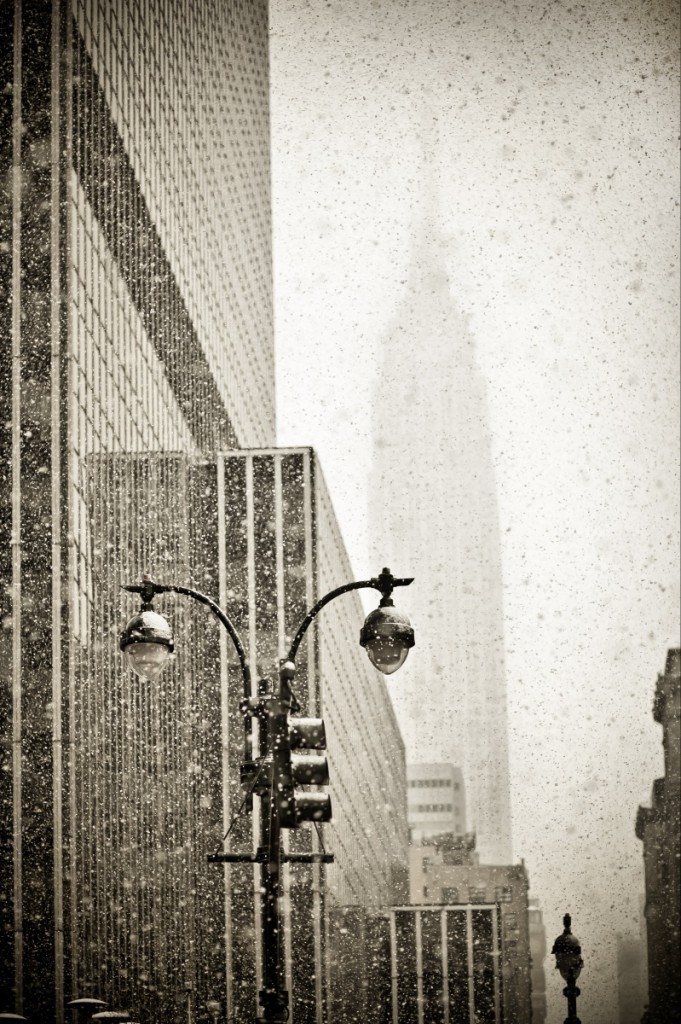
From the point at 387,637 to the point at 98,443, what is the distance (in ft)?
75.1

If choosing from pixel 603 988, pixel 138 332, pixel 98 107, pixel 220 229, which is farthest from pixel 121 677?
pixel 603 988

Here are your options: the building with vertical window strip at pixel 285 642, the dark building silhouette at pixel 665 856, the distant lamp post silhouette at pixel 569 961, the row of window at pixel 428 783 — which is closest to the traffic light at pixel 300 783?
the distant lamp post silhouette at pixel 569 961

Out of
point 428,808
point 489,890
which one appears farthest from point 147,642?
point 428,808

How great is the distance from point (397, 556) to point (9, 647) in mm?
127375

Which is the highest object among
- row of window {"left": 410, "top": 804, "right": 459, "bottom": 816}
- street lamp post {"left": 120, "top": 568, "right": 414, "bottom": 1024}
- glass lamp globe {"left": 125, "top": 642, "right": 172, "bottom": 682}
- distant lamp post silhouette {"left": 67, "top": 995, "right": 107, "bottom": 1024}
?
glass lamp globe {"left": 125, "top": 642, "right": 172, "bottom": 682}

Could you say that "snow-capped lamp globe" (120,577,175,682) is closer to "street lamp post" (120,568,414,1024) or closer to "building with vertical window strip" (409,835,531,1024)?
"street lamp post" (120,568,414,1024)

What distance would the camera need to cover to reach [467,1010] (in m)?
85.4

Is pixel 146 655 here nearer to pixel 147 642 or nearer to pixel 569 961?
pixel 147 642

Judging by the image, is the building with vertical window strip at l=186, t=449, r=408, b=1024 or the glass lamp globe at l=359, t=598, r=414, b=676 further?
the building with vertical window strip at l=186, t=449, r=408, b=1024

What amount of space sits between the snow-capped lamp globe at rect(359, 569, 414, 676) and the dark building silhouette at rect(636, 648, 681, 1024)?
45657 mm

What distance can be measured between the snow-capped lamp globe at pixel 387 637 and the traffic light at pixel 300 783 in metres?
1.00

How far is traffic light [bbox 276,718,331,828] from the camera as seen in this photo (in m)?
8.19

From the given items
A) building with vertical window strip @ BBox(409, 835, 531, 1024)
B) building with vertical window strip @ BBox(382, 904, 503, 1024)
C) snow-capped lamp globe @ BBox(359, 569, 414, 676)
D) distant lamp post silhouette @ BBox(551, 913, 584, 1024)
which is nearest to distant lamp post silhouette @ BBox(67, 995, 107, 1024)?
distant lamp post silhouette @ BBox(551, 913, 584, 1024)

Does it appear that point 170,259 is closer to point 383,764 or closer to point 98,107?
point 98,107
